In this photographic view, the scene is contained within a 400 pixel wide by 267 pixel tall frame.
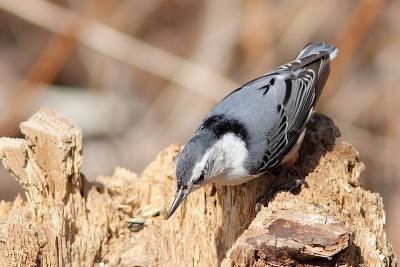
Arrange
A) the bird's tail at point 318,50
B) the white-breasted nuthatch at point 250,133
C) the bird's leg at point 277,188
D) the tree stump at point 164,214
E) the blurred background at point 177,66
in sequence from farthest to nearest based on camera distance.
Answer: the blurred background at point 177,66
the bird's tail at point 318,50
the white-breasted nuthatch at point 250,133
the bird's leg at point 277,188
the tree stump at point 164,214

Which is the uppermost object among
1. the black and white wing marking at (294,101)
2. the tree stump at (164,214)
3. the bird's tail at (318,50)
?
the bird's tail at (318,50)

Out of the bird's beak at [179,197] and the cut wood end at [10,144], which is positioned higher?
the cut wood end at [10,144]

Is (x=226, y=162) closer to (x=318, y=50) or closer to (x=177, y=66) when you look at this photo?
(x=318, y=50)

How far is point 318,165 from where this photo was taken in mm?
3617

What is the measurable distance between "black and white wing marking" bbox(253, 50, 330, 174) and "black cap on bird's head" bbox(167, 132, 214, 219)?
0.31 metres

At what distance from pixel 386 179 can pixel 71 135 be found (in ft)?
11.0

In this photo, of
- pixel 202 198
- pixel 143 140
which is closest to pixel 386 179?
pixel 143 140

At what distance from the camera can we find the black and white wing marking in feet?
12.5

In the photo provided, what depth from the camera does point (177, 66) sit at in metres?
5.88

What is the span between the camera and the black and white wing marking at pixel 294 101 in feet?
12.5

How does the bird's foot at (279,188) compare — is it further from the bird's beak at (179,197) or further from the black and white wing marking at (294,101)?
the bird's beak at (179,197)

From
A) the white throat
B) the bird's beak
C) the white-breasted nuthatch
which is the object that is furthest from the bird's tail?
the bird's beak

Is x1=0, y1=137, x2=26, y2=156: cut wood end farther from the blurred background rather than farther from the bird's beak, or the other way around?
the blurred background


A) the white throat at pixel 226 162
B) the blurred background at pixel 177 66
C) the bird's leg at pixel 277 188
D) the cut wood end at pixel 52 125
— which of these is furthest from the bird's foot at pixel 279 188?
the blurred background at pixel 177 66
